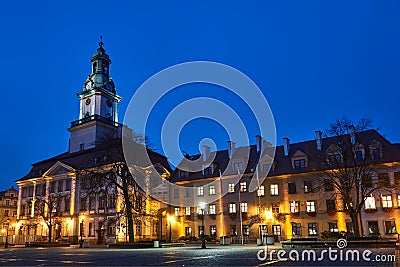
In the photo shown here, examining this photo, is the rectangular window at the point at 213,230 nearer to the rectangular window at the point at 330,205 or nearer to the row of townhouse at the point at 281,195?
the row of townhouse at the point at 281,195

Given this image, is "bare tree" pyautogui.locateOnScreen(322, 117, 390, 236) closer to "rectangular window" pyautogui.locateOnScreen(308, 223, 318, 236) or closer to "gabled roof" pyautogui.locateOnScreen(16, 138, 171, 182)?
"rectangular window" pyautogui.locateOnScreen(308, 223, 318, 236)

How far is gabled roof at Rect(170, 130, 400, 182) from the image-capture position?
154 feet

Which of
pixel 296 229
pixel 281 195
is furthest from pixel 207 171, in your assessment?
pixel 296 229

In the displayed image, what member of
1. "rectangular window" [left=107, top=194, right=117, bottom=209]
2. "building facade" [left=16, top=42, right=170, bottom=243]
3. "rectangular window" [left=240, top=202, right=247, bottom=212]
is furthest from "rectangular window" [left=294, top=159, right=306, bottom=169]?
"rectangular window" [left=107, top=194, right=117, bottom=209]

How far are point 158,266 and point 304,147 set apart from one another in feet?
144

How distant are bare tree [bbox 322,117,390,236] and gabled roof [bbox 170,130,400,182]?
121cm

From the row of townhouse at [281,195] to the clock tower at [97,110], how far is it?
63.4 feet

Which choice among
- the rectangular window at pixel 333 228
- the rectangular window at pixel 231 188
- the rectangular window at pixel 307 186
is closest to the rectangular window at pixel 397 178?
the rectangular window at pixel 333 228

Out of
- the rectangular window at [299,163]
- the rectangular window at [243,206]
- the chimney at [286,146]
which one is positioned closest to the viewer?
the rectangular window at [299,163]

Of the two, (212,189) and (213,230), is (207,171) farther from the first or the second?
(213,230)

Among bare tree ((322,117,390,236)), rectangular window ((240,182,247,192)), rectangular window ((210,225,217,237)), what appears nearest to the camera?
bare tree ((322,117,390,236))

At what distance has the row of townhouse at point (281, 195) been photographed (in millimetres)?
45719

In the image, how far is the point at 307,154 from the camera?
172 ft

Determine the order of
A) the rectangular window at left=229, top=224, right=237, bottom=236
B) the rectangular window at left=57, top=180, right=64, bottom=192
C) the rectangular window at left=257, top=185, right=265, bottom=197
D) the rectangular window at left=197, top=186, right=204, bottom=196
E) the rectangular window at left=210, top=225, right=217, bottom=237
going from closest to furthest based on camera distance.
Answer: the rectangular window at left=257, top=185, right=265, bottom=197 < the rectangular window at left=229, top=224, right=237, bottom=236 < the rectangular window at left=210, top=225, right=217, bottom=237 < the rectangular window at left=197, top=186, right=204, bottom=196 < the rectangular window at left=57, top=180, right=64, bottom=192
